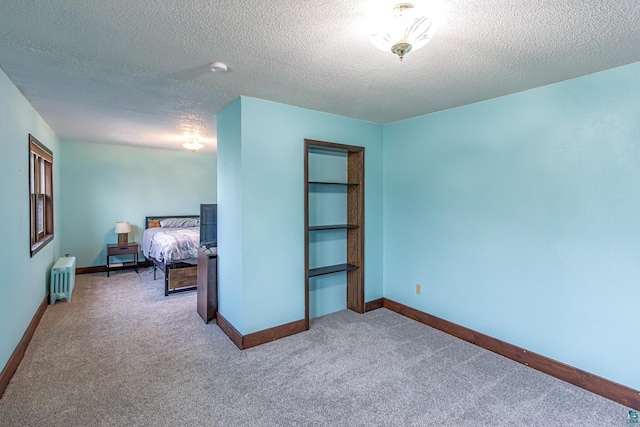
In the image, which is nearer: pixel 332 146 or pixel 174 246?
pixel 332 146

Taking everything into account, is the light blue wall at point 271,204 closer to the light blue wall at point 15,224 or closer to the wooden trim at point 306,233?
the wooden trim at point 306,233

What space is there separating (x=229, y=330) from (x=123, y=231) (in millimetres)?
3907

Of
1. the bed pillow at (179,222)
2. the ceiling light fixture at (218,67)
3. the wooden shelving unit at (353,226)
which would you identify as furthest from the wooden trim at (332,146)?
the bed pillow at (179,222)

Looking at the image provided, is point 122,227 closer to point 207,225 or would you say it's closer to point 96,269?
point 96,269

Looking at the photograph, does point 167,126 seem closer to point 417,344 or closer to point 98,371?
point 98,371

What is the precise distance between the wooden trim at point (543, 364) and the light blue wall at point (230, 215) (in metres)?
2.09

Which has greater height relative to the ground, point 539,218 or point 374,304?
point 539,218

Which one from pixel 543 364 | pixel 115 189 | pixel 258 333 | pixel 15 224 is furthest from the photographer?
pixel 115 189

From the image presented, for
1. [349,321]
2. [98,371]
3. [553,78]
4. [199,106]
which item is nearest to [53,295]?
[98,371]

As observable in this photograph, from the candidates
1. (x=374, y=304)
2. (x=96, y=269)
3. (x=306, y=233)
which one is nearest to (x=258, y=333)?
(x=306, y=233)

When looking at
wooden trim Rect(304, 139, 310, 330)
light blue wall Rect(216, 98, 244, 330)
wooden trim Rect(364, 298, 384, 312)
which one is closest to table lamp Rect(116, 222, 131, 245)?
light blue wall Rect(216, 98, 244, 330)

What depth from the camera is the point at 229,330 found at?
3.23m

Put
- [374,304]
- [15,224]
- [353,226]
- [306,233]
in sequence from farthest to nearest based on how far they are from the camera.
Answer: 1. [374,304]
2. [353,226]
3. [306,233]
4. [15,224]

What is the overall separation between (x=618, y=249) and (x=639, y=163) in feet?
2.01
